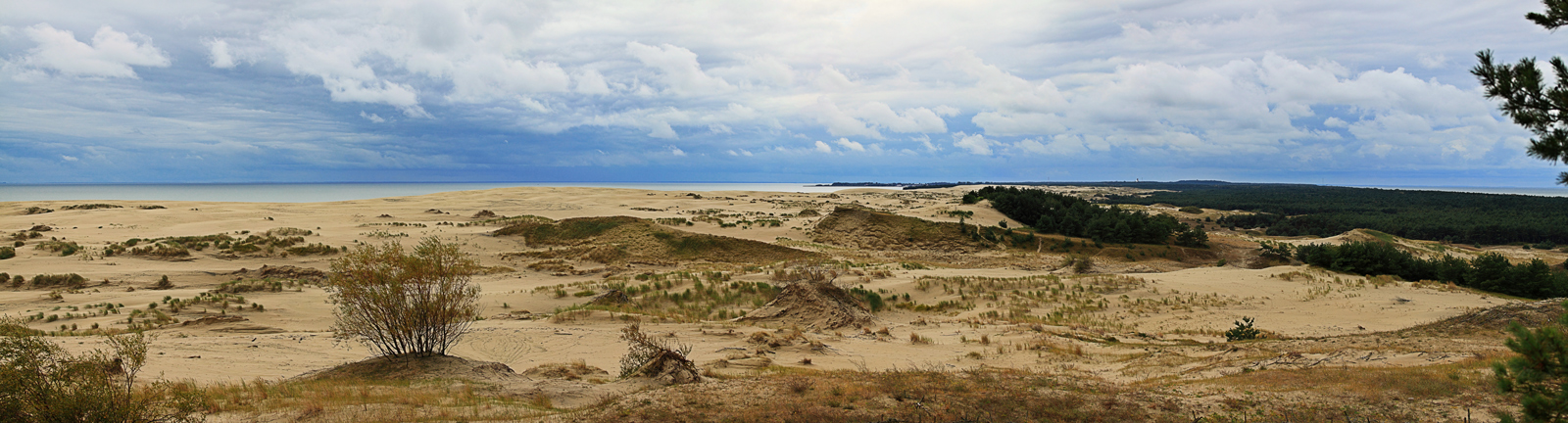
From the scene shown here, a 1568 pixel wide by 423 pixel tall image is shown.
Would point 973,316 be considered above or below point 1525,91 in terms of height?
below

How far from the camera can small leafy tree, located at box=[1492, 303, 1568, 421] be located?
412 centimetres

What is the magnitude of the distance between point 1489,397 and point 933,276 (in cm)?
1560

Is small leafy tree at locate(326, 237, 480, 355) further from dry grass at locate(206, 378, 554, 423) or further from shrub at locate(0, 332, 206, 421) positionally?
shrub at locate(0, 332, 206, 421)

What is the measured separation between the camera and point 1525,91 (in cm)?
454

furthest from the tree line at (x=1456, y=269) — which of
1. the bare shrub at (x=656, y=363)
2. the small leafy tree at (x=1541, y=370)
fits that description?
the bare shrub at (x=656, y=363)

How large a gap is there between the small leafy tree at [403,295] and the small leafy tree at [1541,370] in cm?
1076

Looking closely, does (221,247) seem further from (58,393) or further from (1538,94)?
(1538,94)

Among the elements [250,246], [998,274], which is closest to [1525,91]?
[998,274]

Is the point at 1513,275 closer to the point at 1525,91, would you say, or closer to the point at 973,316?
the point at 973,316

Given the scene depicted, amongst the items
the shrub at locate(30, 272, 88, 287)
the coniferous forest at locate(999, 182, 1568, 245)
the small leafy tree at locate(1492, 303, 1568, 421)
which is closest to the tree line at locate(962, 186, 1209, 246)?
the coniferous forest at locate(999, 182, 1568, 245)

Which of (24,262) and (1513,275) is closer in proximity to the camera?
(1513,275)

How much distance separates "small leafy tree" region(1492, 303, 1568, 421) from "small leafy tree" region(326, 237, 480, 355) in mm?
10763

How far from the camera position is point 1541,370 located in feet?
13.9

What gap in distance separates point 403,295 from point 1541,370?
11.3 meters
